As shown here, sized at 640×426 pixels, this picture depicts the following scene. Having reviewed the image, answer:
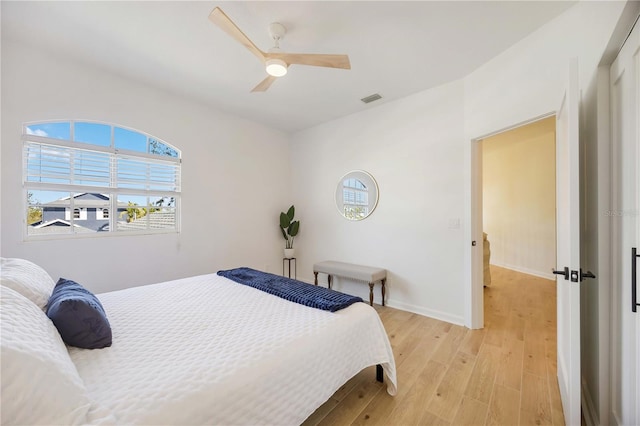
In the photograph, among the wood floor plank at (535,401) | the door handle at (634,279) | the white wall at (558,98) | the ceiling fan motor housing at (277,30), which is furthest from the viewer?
the ceiling fan motor housing at (277,30)

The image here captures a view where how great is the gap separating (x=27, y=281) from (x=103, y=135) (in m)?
2.11

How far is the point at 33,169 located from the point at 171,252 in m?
1.49

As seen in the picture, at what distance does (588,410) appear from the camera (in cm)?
151

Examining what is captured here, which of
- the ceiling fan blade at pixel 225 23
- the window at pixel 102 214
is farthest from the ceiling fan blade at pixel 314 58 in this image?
the window at pixel 102 214

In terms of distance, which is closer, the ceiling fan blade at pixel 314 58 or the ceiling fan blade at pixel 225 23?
the ceiling fan blade at pixel 225 23

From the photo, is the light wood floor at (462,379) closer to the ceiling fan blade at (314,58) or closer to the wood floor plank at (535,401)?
the wood floor plank at (535,401)

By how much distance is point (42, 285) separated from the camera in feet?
4.58

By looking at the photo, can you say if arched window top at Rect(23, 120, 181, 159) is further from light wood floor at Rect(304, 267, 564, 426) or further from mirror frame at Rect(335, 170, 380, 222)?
light wood floor at Rect(304, 267, 564, 426)

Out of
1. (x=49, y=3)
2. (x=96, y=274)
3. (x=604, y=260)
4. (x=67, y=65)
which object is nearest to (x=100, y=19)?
(x=49, y=3)

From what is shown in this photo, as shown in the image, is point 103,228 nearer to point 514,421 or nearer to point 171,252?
point 171,252

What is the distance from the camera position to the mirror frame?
11.6 ft

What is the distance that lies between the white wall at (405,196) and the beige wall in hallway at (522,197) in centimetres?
244

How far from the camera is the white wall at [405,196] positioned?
2891 mm

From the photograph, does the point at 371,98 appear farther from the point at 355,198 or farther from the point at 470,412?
the point at 470,412
